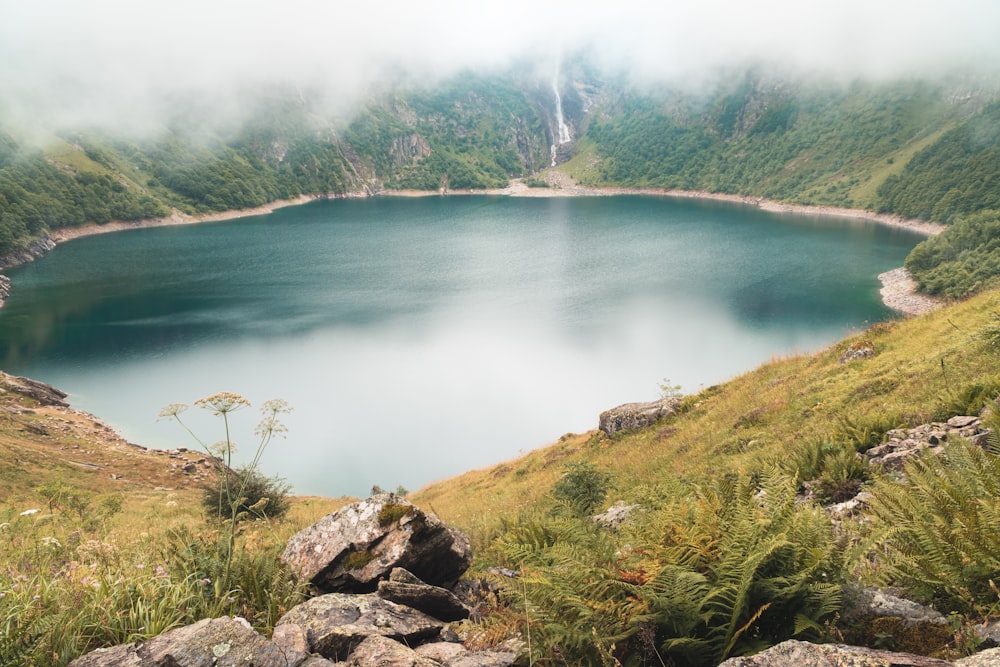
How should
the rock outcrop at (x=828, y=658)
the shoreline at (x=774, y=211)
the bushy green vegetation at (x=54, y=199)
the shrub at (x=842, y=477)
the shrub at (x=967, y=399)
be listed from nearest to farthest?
the rock outcrop at (x=828, y=658) → the shrub at (x=842, y=477) → the shrub at (x=967, y=399) → the shoreline at (x=774, y=211) → the bushy green vegetation at (x=54, y=199)

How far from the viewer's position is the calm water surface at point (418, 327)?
42.7 meters

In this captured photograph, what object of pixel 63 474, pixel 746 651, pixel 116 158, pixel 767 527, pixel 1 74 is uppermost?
pixel 1 74

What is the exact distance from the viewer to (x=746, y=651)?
3.45 meters

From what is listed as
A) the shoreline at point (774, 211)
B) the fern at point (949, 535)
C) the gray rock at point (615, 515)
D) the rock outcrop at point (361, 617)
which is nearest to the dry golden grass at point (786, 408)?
the gray rock at point (615, 515)

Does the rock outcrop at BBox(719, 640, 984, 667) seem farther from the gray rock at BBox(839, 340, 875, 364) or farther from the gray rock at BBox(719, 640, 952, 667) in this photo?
the gray rock at BBox(839, 340, 875, 364)

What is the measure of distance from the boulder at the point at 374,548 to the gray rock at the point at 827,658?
4.59 meters

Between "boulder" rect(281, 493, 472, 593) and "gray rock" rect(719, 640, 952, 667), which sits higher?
"gray rock" rect(719, 640, 952, 667)

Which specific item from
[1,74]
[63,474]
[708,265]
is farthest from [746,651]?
[1,74]

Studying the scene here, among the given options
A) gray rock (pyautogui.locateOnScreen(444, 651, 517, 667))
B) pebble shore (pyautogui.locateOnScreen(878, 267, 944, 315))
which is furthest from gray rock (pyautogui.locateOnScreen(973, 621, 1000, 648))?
pebble shore (pyautogui.locateOnScreen(878, 267, 944, 315))

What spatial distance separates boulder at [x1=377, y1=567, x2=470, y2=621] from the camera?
18.9 feet

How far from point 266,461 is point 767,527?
40.1m

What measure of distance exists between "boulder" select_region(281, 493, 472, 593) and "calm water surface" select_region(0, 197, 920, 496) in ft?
59.2

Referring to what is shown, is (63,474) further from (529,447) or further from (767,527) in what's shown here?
(767,527)

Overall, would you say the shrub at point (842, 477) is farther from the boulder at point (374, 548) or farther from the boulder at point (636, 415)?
the boulder at point (636, 415)
